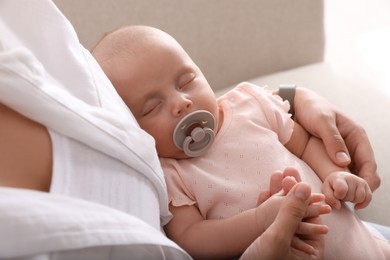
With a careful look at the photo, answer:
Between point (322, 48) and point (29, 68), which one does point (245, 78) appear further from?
point (29, 68)

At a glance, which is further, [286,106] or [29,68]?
[286,106]

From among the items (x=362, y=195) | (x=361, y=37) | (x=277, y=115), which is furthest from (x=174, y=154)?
(x=361, y=37)

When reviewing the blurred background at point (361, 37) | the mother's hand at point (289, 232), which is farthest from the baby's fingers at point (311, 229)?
the blurred background at point (361, 37)

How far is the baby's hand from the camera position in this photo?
804 mm

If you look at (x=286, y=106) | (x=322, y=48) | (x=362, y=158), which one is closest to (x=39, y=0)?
(x=286, y=106)

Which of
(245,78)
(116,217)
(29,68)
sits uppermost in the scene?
(29,68)

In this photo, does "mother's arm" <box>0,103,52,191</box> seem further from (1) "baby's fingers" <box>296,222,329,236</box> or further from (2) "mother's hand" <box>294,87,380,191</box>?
(2) "mother's hand" <box>294,87,380,191</box>

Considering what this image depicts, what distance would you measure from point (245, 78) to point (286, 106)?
45cm

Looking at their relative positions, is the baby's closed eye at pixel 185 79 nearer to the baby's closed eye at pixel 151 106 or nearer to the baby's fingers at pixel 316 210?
the baby's closed eye at pixel 151 106

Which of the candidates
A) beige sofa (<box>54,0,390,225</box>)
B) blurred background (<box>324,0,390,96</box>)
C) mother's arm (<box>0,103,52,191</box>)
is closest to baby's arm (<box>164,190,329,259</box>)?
mother's arm (<box>0,103,52,191</box>)

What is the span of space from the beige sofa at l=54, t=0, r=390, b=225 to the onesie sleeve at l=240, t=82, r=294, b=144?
0.28m

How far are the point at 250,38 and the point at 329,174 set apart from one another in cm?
59

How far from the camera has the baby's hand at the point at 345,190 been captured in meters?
0.80

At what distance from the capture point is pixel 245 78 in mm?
1403
